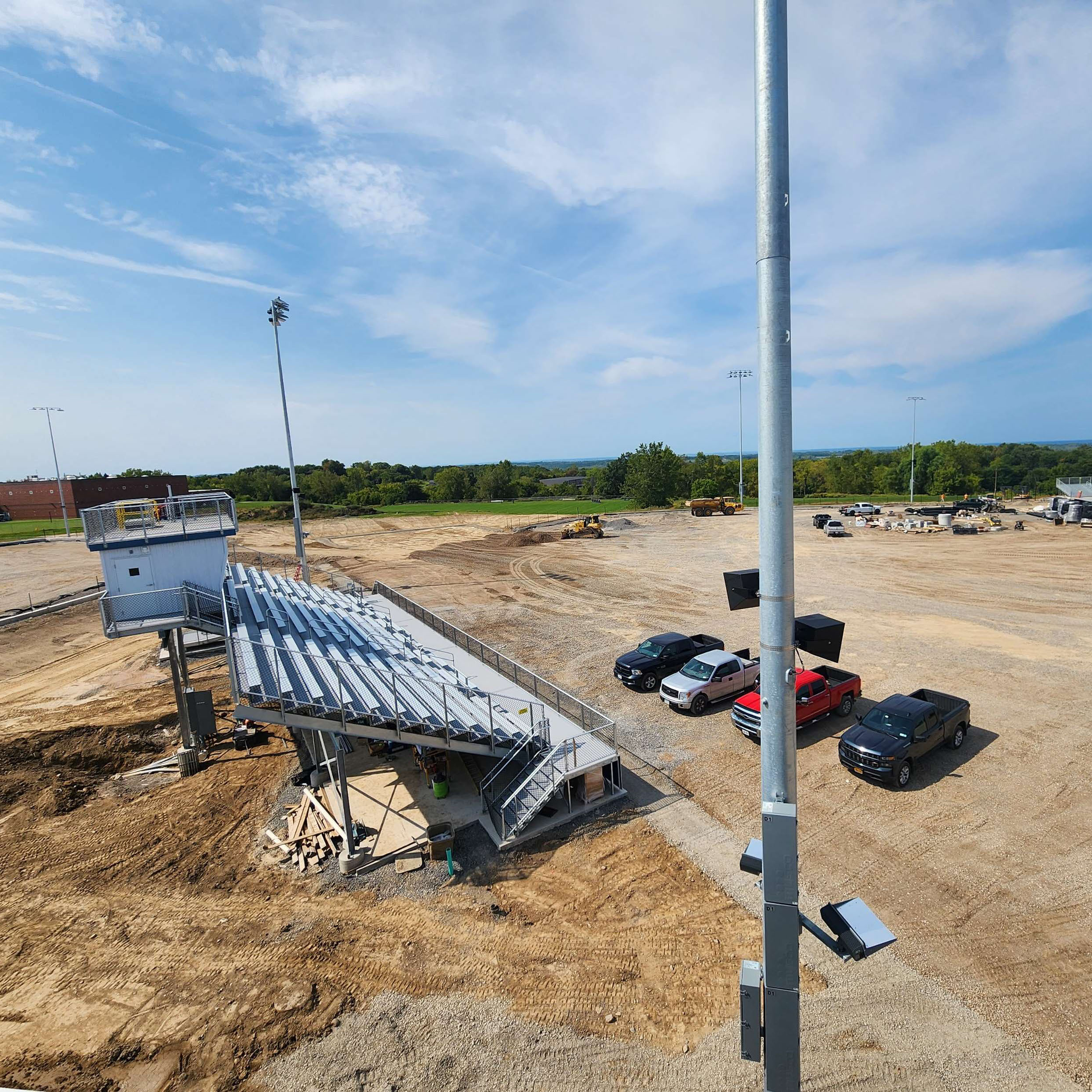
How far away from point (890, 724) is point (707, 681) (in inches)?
198

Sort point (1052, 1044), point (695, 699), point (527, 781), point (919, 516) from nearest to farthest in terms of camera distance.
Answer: point (1052, 1044), point (527, 781), point (695, 699), point (919, 516)

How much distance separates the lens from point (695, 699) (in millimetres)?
17875

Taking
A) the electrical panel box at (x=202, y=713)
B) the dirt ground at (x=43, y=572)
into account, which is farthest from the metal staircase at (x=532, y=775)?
the dirt ground at (x=43, y=572)

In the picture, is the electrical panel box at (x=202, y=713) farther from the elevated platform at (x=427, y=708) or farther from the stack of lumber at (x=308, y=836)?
the stack of lumber at (x=308, y=836)

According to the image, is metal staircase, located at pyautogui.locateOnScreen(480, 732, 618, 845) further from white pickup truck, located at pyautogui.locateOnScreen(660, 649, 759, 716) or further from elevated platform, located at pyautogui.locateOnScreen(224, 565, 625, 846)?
white pickup truck, located at pyautogui.locateOnScreen(660, 649, 759, 716)

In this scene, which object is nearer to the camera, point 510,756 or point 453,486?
point 510,756

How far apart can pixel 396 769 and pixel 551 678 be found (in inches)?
283

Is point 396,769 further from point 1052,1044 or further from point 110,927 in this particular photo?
point 1052,1044

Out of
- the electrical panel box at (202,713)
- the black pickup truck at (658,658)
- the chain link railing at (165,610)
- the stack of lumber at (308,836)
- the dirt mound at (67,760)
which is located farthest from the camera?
the black pickup truck at (658,658)

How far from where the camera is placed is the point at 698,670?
1862cm

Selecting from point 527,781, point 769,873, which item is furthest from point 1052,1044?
point 527,781

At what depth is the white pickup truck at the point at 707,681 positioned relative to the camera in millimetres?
17906

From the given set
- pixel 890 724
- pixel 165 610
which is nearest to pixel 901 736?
pixel 890 724

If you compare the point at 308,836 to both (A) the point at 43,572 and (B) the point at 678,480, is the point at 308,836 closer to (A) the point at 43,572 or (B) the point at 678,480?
(A) the point at 43,572
